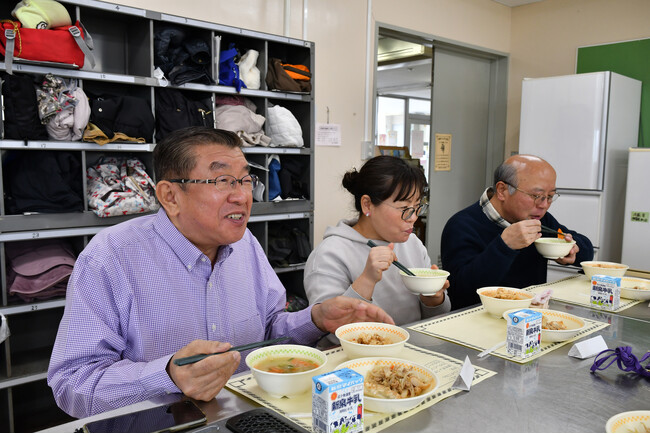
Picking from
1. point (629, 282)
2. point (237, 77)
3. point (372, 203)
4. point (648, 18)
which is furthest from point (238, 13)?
point (648, 18)

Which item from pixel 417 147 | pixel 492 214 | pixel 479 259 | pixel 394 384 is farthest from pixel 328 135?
pixel 394 384

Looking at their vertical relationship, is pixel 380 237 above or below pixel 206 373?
above

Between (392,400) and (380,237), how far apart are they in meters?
1.11

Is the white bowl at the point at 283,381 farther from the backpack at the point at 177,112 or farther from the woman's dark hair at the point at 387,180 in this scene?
the backpack at the point at 177,112

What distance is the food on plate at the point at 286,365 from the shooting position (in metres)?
1.10

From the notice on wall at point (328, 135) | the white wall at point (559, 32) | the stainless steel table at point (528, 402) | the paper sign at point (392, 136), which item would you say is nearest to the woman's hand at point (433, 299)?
the stainless steel table at point (528, 402)

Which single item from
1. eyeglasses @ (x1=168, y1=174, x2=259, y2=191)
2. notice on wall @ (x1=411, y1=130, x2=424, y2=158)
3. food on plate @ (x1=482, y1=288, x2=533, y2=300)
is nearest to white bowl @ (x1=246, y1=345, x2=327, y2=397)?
eyeglasses @ (x1=168, y1=174, x2=259, y2=191)

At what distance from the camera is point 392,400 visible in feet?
3.07

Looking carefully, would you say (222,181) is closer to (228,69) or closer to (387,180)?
(387,180)

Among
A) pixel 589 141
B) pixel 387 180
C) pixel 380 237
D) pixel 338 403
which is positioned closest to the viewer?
pixel 338 403

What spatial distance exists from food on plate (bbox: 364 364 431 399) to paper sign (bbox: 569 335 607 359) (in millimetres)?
534

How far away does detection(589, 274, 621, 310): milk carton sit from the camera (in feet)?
5.92

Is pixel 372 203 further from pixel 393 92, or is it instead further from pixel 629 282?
pixel 393 92

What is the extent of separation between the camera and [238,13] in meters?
3.46
